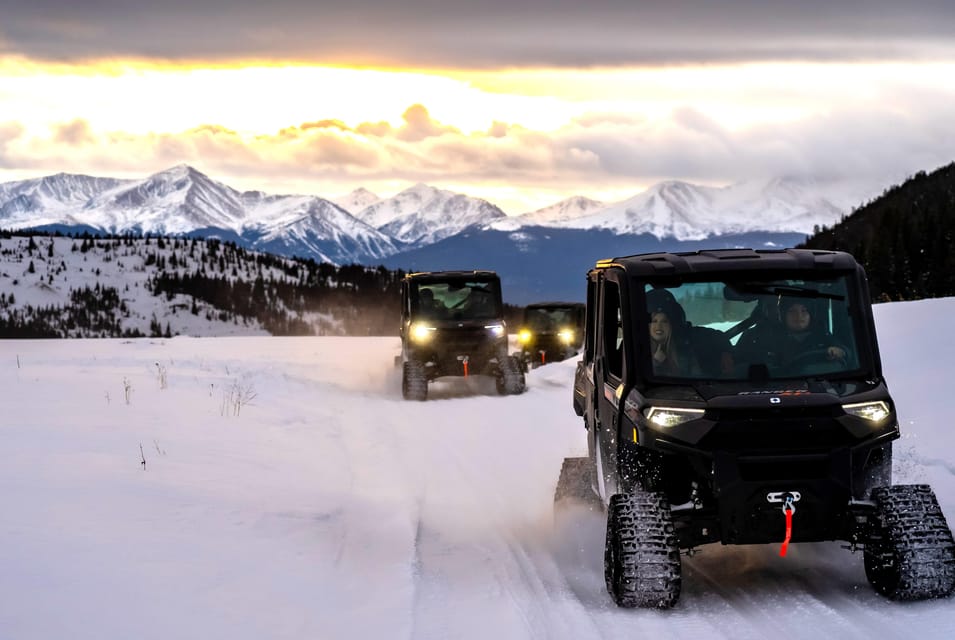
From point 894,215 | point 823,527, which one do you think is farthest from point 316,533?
point 894,215

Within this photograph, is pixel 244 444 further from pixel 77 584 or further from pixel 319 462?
pixel 77 584

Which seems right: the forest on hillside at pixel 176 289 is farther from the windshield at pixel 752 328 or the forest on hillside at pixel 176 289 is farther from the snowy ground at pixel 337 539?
the windshield at pixel 752 328

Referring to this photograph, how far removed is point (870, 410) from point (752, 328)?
99 cm

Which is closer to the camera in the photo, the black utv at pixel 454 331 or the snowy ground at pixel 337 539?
the snowy ground at pixel 337 539

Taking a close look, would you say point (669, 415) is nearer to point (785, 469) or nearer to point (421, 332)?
point (785, 469)

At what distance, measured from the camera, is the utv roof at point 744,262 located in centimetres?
736

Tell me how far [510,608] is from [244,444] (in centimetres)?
706

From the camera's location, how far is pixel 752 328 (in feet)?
24.3

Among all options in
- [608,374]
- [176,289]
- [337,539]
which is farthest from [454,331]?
[176,289]

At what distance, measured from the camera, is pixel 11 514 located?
297 inches

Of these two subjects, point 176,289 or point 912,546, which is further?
point 176,289

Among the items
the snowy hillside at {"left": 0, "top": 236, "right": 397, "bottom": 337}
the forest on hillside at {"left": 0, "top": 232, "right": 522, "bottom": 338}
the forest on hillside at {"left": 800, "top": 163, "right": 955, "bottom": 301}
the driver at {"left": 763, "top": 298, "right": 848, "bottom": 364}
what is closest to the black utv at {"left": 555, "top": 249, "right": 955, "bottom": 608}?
the driver at {"left": 763, "top": 298, "right": 848, "bottom": 364}

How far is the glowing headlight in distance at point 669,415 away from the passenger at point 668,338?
438 millimetres

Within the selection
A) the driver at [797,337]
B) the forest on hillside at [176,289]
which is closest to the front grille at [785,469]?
the driver at [797,337]
